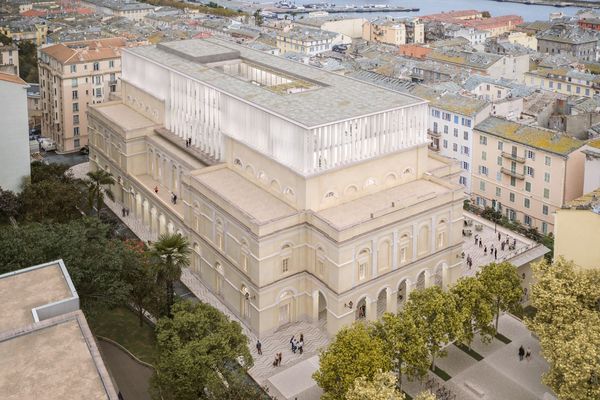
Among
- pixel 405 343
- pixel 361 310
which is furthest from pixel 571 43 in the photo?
pixel 405 343

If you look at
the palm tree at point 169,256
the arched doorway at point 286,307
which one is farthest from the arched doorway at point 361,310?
the palm tree at point 169,256

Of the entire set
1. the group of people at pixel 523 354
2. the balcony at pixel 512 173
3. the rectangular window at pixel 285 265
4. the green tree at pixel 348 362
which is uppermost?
the balcony at pixel 512 173

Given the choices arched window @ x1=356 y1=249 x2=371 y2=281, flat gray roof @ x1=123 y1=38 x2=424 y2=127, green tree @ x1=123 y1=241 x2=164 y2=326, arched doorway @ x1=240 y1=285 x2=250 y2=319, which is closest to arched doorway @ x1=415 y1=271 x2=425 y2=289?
arched window @ x1=356 y1=249 x2=371 y2=281

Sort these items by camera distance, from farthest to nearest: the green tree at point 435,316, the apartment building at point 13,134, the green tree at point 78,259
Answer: the apartment building at point 13,134 → the green tree at point 78,259 → the green tree at point 435,316

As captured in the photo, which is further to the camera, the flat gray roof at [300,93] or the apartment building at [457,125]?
the apartment building at [457,125]

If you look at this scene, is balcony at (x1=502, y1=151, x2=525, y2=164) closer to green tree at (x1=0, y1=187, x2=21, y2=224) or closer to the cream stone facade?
the cream stone facade

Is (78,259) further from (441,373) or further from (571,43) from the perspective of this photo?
(571,43)

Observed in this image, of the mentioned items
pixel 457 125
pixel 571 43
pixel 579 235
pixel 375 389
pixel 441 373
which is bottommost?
pixel 441 373

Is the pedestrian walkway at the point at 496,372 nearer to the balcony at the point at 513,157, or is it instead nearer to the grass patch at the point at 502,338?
the grass patch at the point at 502,338

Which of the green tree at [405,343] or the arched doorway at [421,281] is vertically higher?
the green tree at [405,343]
